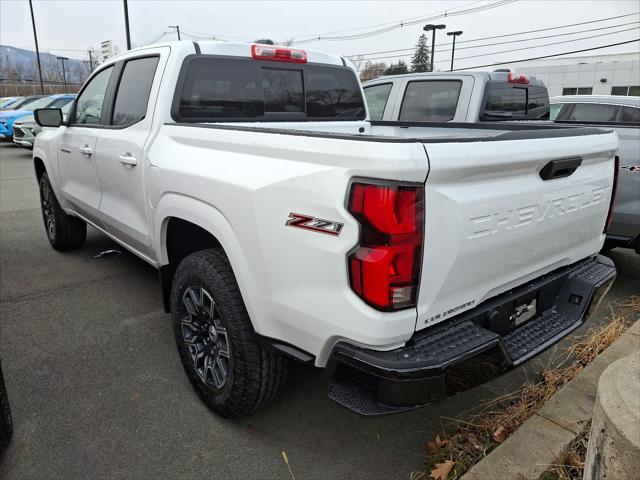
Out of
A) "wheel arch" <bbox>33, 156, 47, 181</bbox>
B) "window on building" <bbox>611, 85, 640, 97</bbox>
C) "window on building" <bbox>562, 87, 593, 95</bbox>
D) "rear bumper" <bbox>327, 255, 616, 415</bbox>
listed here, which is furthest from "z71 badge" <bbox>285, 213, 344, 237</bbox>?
"window on building" <bbox>562, 87, 593, 95</bbox>

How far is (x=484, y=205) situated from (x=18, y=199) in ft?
28.1

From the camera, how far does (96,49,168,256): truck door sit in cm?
317

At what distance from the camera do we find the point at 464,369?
1.86 meters

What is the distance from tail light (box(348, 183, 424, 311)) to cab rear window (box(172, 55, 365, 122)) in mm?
1841

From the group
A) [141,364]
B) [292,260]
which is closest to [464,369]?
[292,260]

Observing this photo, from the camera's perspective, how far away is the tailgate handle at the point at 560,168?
2151 mm

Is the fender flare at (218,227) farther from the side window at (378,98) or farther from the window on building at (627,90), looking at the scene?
the window on building at (627,90)

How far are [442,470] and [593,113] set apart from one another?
5.19m

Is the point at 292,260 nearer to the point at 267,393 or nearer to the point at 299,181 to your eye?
the point at 299,181

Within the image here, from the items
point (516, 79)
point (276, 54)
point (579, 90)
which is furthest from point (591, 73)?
point (276, 54)

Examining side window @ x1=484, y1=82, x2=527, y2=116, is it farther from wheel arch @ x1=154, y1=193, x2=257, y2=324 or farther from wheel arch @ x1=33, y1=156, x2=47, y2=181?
wheel arch @ x1=33, y1=156, x2=47, y2=181

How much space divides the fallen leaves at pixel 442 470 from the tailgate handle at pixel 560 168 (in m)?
1.36

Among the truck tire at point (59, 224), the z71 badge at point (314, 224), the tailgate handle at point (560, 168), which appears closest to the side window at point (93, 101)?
the truck tire at point (59, 224)

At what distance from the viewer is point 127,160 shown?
127 inches
